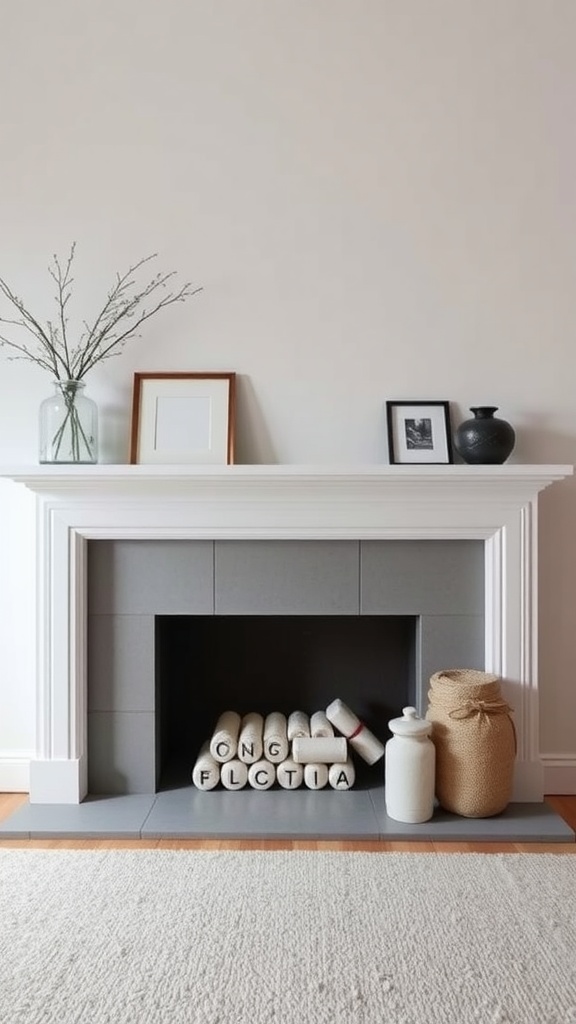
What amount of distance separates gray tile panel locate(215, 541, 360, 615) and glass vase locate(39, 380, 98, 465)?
55 centimetres

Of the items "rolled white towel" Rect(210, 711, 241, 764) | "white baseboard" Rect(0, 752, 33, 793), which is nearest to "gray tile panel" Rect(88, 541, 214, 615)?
"rolled white towel" Rect(210, 711, 241, 764)

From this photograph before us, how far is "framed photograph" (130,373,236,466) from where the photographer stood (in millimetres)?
2715

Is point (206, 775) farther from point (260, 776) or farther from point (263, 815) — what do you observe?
point (263, 815)

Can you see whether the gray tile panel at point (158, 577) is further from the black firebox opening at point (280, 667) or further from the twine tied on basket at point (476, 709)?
the twine tied on basket at point (476, 709)

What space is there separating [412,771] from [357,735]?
0.37 metres

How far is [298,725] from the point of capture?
2725 millimetres

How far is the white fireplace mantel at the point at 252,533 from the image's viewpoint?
2.55m

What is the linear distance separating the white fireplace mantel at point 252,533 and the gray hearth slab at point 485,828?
6.9 inches

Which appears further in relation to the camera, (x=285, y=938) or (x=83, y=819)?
(x=83, y=819)

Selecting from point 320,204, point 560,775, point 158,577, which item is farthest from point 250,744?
point 320,204

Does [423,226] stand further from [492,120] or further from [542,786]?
[542,786]

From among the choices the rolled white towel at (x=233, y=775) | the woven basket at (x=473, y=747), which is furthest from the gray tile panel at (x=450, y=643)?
the rolled white towel at (x=233, y=775)

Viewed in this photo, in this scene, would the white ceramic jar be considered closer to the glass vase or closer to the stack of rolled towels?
the stack of rolled towels

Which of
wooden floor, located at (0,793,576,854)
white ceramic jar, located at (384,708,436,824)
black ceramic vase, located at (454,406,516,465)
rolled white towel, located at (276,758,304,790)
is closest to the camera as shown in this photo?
wooden floor, located at (0,793,576,854)
